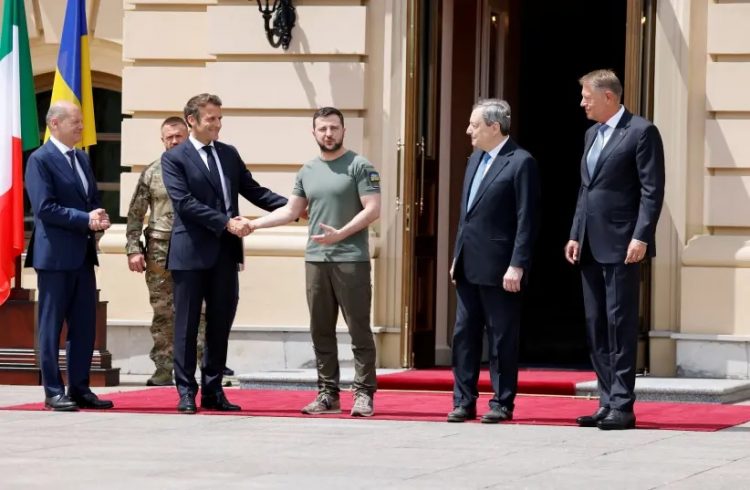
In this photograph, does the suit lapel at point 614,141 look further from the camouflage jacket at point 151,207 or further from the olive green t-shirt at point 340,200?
the camouflage jacket at point 151,207

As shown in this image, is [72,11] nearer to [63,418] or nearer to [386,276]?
[386,276]

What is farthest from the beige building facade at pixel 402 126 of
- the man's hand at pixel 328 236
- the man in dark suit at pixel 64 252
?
the man's hand at pixel 328 236

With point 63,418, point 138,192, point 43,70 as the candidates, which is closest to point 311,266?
point 63,418

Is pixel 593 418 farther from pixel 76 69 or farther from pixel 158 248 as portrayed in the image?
pixel 76 69

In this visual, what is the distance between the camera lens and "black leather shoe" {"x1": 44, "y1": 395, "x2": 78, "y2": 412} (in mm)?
9867

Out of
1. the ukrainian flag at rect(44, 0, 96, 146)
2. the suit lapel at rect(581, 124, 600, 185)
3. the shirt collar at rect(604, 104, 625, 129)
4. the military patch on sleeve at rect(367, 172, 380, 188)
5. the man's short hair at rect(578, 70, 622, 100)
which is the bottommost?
the military patch on sleeve at rect(367, 172, 380, 188)

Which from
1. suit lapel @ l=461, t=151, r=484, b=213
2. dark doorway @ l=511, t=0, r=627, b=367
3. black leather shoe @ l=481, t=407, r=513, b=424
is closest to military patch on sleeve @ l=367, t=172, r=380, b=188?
suit lapel @ l=461, t=151, r=484, b=213

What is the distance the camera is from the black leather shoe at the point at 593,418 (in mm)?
9016

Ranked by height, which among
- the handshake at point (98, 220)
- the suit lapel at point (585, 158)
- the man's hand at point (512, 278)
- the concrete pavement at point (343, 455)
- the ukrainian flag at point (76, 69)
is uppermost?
the ukrainian flag at point (76, 69)

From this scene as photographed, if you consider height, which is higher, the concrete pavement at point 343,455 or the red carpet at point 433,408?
the concrete pavement at point 343,455

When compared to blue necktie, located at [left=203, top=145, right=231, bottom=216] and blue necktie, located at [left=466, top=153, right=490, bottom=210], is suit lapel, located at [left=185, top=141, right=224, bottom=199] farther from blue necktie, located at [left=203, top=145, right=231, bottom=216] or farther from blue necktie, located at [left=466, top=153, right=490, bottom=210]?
blue necktie, located at [left=466, top=153, right=490, bottom=210]

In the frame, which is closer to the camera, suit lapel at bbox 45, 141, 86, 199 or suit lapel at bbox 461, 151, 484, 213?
suit lapel at bbox 461, 151, 484, 213

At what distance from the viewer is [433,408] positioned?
10.2 m

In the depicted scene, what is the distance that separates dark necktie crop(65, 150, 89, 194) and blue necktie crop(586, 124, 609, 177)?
9.64 feet
